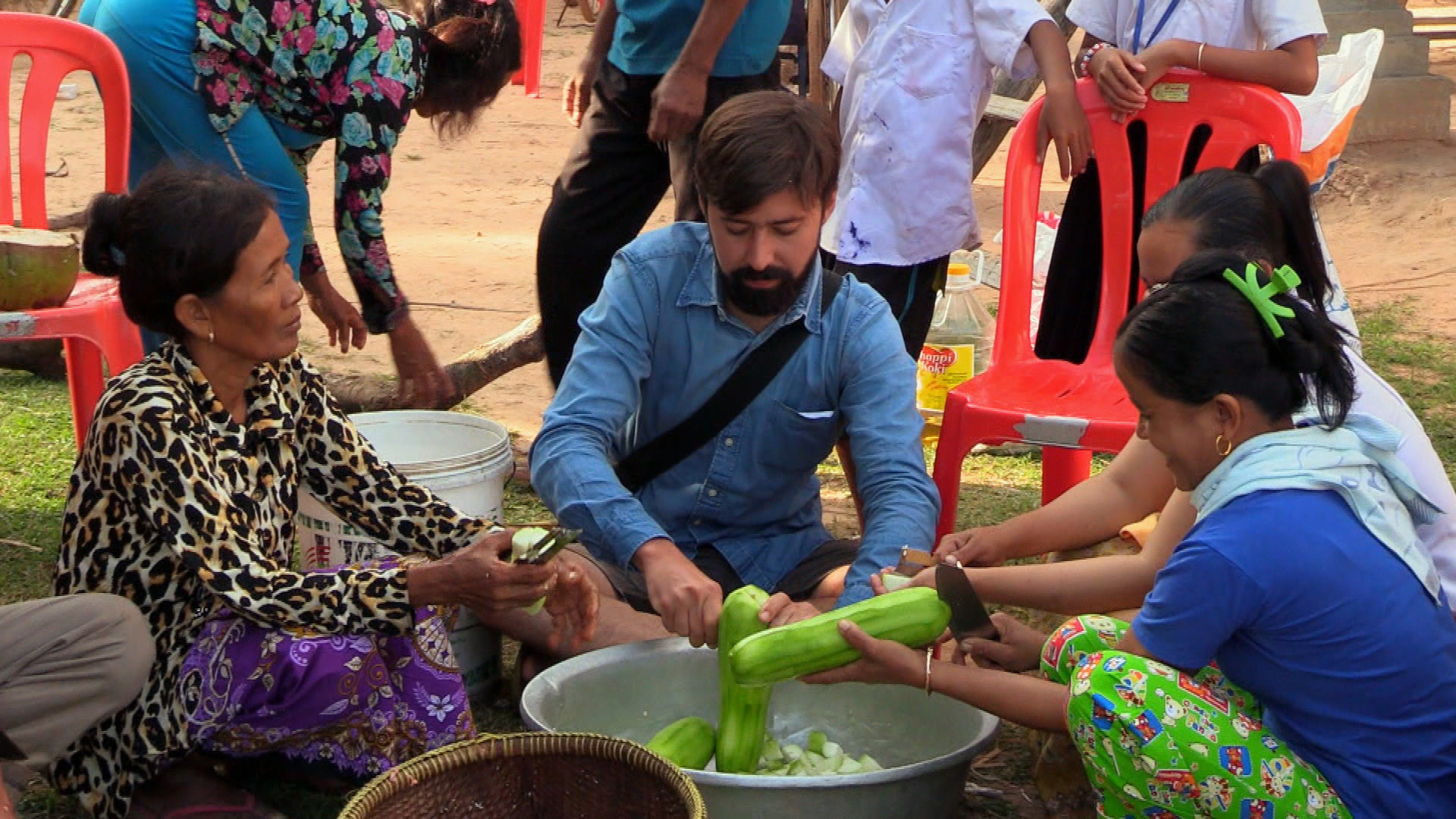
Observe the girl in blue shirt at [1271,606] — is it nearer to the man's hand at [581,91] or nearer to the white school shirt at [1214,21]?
the white school shirt at [1214,21]

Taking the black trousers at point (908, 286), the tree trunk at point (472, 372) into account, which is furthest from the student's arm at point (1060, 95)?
the tree trunk at point (472, 372)

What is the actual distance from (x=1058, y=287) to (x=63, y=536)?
274cm

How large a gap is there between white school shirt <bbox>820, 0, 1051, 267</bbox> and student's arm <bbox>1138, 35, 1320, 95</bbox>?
36 centimetres

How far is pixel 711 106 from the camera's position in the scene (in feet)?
14.8

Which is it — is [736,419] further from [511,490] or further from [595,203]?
[511,490]

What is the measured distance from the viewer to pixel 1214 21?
4219 millimetres

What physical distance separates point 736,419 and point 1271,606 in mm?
1290

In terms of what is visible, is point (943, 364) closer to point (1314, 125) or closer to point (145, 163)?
point (1314, 125)

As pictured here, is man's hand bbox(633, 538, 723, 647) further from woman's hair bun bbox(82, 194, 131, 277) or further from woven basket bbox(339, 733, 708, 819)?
woman's hair bun bbox(82, 194, 131, 277)

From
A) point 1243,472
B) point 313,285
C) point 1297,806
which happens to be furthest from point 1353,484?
point 313,285

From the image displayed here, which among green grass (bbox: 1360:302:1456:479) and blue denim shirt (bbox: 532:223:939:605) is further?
green grass (bbox: 1360:302:1456:479)

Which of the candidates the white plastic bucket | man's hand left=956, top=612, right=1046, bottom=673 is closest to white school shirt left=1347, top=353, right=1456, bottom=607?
man's hand left=956, top=612, right=1046, bottom=673

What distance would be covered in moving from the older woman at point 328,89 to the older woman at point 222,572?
101 centimetres

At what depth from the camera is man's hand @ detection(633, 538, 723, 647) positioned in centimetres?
289
